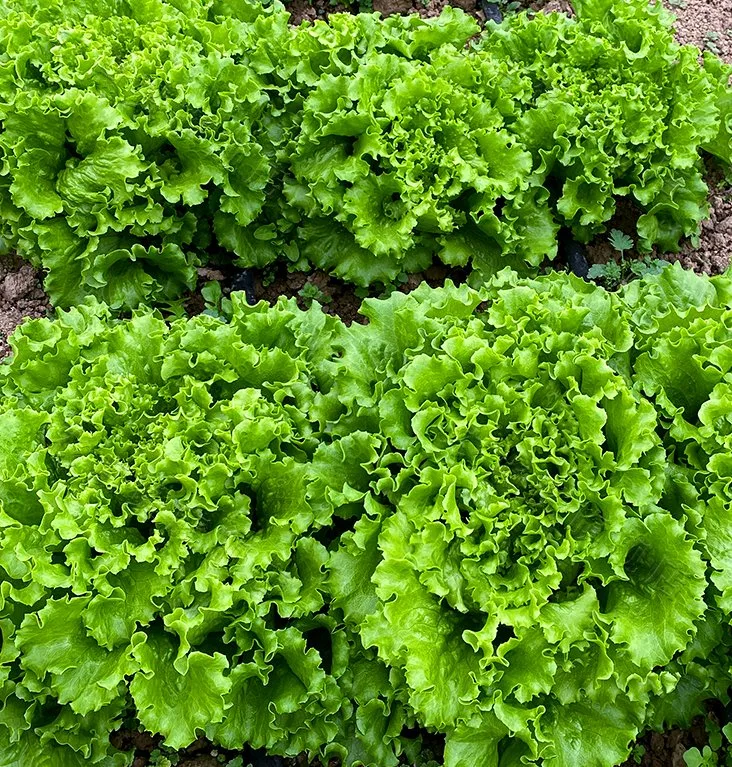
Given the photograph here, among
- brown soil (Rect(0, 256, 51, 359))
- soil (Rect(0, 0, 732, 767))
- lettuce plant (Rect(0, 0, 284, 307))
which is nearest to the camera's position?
soil (Rect(0, 0, 732, 767))

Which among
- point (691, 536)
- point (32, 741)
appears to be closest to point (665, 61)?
point (691, 536)

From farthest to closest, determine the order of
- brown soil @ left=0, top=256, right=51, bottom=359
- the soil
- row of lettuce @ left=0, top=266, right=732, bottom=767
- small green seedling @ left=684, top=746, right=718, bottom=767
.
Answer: brown soil @ left=0, top=256, right=51, bottom=359 < the soil < small green seedling @ left=684, top=746, right=718, bottom=767 < row of lettuce @ left=0, top=266, right=732, bottom=767

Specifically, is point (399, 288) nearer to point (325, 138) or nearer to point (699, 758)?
point (325, 138)

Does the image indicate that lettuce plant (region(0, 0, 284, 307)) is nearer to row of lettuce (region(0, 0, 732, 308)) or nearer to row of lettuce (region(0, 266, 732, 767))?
row of lettuce (region(0, 0, 732, 308))

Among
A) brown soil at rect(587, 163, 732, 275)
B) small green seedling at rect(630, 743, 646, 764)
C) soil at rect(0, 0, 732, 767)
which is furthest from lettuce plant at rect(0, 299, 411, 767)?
brown soil at rect(587, 163, 732, 275)

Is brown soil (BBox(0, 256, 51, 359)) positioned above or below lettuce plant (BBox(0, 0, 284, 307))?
below

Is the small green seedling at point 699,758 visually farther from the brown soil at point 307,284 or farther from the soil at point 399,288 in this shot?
the brown soil at point 307,284

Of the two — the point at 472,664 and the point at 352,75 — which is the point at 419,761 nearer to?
the point at 472,664
